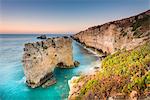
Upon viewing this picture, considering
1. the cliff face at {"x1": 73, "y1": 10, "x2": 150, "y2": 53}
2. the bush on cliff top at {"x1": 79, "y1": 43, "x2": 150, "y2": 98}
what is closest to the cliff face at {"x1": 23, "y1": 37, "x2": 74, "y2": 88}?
the cliff face at {"x1": 73, "y1": 10, "x2": 150, "y2": 53}

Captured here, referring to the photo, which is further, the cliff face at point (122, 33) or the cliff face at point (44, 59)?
the cliff face at point (122, 33)

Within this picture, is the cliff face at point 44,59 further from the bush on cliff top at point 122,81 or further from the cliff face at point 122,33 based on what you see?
the bush on cliff top at point 122,81

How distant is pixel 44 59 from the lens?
29562mm

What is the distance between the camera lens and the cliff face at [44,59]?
27125 mm

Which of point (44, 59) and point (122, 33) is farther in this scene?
point (122, 33)

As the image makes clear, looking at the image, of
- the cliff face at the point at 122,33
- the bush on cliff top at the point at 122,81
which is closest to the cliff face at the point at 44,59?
the cliff face at the point at 122,33

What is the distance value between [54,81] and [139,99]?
51.8 feet

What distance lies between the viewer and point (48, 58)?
3097cm

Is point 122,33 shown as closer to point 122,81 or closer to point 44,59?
point 44,59

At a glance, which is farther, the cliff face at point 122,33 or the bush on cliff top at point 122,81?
the cliff face at point 122,33

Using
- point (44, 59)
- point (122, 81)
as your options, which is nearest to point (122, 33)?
point (44, 59)

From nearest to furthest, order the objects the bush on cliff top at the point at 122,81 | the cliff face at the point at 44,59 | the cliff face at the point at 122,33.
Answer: the bush on cliff top at the point at 122,81
the cliff face at the point at 44,59
the cliff face at the point at 122,33

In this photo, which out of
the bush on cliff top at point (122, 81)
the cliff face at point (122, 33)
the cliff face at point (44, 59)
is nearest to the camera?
the bush on cliff top at point (122, 81)

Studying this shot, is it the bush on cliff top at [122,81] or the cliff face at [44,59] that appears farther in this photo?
the cliff face at [44,59]
